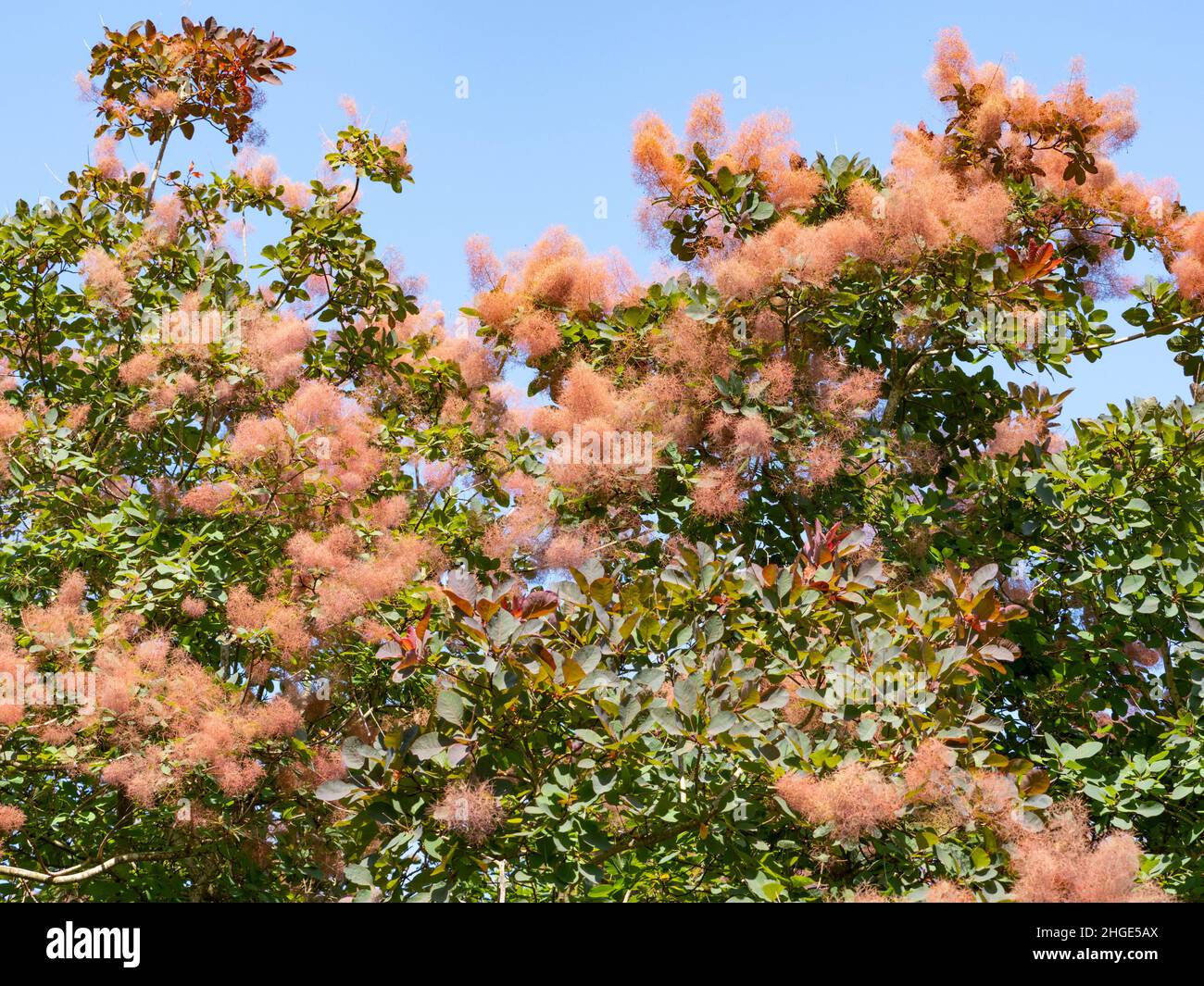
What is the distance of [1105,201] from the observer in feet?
19.7

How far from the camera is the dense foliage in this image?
3869mm

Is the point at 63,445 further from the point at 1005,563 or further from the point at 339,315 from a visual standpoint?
the point at 1005,563

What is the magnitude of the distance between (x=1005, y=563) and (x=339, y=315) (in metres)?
3.66

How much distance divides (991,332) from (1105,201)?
4.54ft

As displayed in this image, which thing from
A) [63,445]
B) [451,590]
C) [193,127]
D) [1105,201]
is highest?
[193,127]

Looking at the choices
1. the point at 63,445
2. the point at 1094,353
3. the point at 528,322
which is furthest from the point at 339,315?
the point at 1094,353

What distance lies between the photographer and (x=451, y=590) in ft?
12.7

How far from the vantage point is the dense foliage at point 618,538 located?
12.7 ft

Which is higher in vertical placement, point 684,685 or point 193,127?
point 193,127

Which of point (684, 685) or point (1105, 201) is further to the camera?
point (1105, 201)

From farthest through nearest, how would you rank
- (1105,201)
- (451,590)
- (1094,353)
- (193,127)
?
(193,127) < (1105,201) < (1094,353) < (451,590)

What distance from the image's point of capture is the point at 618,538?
211 inches
